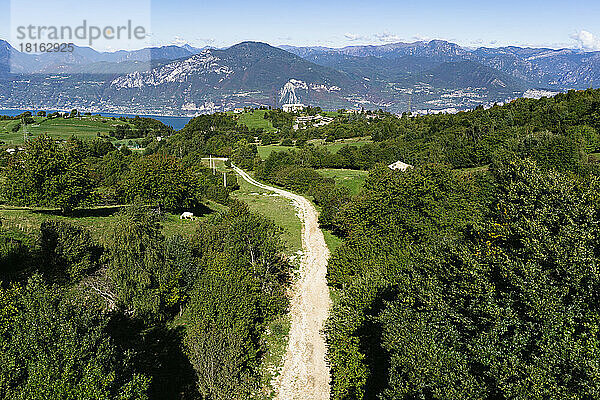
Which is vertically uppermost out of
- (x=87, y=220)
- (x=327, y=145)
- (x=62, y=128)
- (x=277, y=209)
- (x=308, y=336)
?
(x=62, y=128)

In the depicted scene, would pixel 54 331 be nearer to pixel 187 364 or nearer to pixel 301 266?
pixel 187 364

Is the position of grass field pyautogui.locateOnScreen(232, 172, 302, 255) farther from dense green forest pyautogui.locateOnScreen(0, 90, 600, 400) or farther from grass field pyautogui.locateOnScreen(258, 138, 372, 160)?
grass field pyautogui.locateOnScreen(258, 138, 372, 160)

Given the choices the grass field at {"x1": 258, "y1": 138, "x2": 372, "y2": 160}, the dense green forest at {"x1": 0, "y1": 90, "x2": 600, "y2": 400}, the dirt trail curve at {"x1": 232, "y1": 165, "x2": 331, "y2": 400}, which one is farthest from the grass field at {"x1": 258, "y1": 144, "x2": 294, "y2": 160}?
the dirt trail curve at {"x1": 232, "y1": 165, "x2": 331, "y2": 400}

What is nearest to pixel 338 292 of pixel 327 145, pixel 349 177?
pixel 349 177

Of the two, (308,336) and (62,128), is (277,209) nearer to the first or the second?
(308,336)

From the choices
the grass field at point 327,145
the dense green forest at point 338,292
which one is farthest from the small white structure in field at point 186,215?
the grass field at point 327,145
